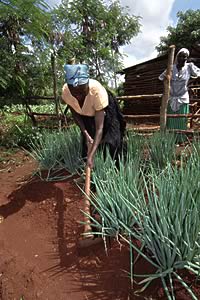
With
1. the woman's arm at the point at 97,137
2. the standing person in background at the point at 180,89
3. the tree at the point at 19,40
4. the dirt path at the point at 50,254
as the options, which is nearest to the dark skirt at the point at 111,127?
the woman's arm at the point at 97,137

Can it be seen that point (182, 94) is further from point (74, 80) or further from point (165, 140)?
point (74, 80)

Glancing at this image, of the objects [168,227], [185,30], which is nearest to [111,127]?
[168,227]

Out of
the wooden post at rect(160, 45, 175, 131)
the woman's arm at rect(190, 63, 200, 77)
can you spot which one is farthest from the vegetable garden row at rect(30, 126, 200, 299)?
the woman's arm at rect(190, 63, 200, 77)

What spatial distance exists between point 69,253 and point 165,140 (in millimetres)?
1588

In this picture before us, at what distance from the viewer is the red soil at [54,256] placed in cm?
161

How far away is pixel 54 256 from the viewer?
2.01 metres

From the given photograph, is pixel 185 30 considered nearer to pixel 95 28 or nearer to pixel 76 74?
pixel 95 28

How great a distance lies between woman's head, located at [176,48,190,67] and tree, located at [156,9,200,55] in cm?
1256

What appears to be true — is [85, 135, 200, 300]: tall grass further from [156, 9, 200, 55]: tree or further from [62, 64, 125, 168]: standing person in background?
[156, 9, 200, 55]: tree

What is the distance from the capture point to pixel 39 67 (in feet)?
20.7

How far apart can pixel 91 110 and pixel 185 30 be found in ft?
53.8

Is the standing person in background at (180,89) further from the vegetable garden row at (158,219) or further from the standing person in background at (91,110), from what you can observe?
the vegetable garden row at (158,219)

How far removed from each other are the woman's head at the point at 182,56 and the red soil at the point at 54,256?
2.48 meters

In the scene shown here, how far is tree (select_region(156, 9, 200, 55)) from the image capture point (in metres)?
15.9
